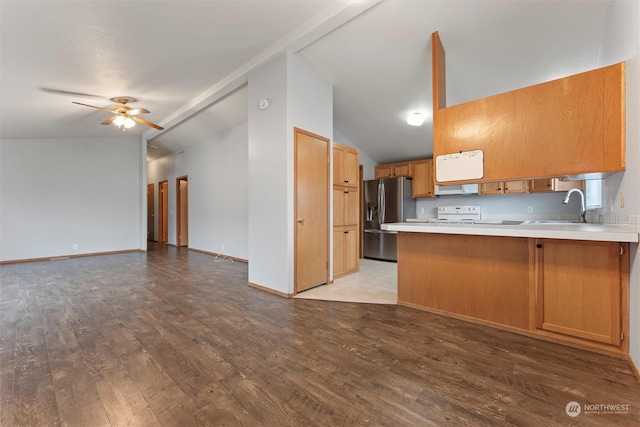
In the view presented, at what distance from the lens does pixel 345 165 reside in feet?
15.4

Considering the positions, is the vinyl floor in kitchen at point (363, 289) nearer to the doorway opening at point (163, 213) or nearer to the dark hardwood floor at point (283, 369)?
the dark hardwood floor at point (283, 369)

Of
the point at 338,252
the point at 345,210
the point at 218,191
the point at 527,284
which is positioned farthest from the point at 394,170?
the point at 527,284

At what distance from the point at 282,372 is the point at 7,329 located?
2.58 m

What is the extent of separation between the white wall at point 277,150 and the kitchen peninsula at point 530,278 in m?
1.42

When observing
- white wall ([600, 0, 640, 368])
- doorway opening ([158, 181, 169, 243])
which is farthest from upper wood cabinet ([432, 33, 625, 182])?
doorway opening ([158, 181, 169, 243])

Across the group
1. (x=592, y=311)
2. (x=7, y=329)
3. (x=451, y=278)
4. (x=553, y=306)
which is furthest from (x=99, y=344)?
(x=592, y=311)

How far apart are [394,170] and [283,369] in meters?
5.17

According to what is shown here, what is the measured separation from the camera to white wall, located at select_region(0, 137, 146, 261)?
5.88 meters

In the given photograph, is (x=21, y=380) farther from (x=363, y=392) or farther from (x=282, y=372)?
(x=363, y=392)

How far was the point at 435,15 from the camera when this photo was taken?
114 inches

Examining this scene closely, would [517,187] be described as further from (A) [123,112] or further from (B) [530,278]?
(A) [123,112]

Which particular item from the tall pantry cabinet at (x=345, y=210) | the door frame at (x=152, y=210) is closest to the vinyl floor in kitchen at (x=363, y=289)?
the tall pantry cabinet at (x=345, y=210)

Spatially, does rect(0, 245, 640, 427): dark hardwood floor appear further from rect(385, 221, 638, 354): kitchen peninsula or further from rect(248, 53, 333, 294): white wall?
rect(248, 53, 333, 294): white wall

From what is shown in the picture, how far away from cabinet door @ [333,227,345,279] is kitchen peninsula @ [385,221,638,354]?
60.2 inches
